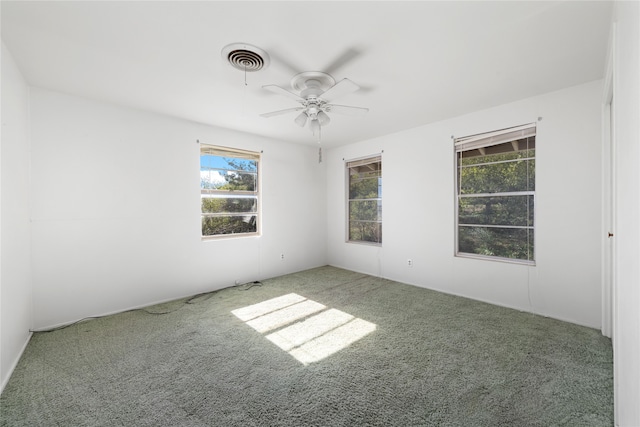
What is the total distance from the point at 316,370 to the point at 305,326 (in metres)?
0.76

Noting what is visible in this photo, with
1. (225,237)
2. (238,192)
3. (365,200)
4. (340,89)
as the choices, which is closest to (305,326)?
(225,237)

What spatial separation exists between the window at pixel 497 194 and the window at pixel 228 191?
3200mm

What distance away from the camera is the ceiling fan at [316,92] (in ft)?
7.62

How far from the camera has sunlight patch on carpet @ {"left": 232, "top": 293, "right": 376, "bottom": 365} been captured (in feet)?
7.88

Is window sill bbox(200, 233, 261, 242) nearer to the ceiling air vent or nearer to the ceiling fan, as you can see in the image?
the ceiling fan

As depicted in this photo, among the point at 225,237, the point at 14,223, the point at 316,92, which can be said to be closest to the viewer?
the point at 14,223

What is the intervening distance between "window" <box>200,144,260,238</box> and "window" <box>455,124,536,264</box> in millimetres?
3200

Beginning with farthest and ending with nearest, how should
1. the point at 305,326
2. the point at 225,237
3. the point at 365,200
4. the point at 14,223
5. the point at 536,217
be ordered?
the point at 365,200 < the point at 225,237 < the point at 536,217 < the point at 305,326 < the point at 14,223

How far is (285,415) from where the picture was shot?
5.37 ft

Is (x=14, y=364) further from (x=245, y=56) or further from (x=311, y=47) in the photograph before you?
(x=311, y=47)

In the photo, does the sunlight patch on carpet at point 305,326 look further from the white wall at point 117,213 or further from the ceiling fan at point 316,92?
the ceiling fan at point 316,92

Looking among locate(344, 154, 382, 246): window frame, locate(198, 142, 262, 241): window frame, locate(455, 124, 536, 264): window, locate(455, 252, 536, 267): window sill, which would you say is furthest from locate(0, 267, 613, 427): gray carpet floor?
locate(344, 154, 382, 246): window frame

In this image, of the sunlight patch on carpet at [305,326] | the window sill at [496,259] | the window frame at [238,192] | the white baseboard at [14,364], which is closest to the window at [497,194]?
the window sill at [496,259]

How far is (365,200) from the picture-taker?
16.6 ft
